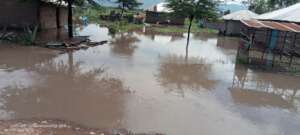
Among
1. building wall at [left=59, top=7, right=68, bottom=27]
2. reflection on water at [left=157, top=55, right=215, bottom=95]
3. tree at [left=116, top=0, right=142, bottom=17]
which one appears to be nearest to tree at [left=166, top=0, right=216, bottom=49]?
reflection on water at [left=157, top=55, right=215, bottom=95]

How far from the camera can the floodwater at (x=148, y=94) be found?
253 inches

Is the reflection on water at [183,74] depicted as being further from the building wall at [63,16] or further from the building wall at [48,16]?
the building wall at [63,16]

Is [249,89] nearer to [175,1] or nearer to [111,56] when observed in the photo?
[111,56]

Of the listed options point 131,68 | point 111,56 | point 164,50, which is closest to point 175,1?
point 164,50

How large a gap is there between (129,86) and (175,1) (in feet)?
41.9

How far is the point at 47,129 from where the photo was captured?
557cm

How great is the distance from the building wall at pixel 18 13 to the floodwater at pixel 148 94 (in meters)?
7.84

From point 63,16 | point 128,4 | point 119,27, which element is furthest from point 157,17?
point 63,16

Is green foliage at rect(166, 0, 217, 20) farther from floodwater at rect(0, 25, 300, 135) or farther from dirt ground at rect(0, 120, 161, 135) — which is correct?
dirt ground at rect(0, 120, 161, 135)

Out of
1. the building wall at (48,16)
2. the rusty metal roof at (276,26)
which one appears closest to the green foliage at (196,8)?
the rusty metal roof at (276,26)

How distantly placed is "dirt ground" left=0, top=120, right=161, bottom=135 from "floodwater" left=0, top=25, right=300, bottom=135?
0.89 ft

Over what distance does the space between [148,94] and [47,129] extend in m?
3.42

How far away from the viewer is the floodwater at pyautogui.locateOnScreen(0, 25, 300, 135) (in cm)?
642

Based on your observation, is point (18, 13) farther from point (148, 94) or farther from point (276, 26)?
point (276, 26)
